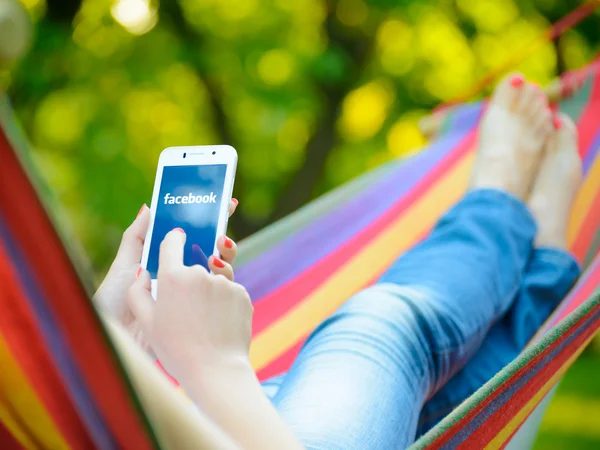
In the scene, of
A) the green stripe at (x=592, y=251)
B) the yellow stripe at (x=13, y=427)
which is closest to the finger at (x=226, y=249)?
the yellow stripe at (x=13, y=427)

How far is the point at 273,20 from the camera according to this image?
155 inches

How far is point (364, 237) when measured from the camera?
134 centimetres

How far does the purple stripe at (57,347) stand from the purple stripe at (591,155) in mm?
1127

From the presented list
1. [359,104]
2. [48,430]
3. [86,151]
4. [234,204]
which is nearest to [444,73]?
[359,104]

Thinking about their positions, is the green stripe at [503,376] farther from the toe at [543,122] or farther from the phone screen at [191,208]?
the toe at [543,122]

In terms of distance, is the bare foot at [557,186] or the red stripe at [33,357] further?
the bare foot at [557,186]

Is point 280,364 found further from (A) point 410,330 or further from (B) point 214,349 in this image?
→ (B) point 214,349

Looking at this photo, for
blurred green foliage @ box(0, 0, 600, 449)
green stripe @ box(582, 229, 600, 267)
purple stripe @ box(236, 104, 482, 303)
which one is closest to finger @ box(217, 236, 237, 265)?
purple stripe @ box(236, 104, 482, 303)

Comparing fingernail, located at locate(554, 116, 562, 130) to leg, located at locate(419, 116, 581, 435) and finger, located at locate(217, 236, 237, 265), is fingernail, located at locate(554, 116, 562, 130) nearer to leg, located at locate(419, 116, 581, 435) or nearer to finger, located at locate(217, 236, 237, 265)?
leg, located at locate(419, 116, 581, 435)

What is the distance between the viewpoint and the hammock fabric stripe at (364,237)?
1.11 metres

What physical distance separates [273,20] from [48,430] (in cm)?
372

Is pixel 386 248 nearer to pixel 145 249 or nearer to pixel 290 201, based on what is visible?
pixel 145 249

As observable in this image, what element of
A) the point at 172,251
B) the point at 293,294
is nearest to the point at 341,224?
the point at 293,294

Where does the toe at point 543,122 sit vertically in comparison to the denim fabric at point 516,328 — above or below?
above
